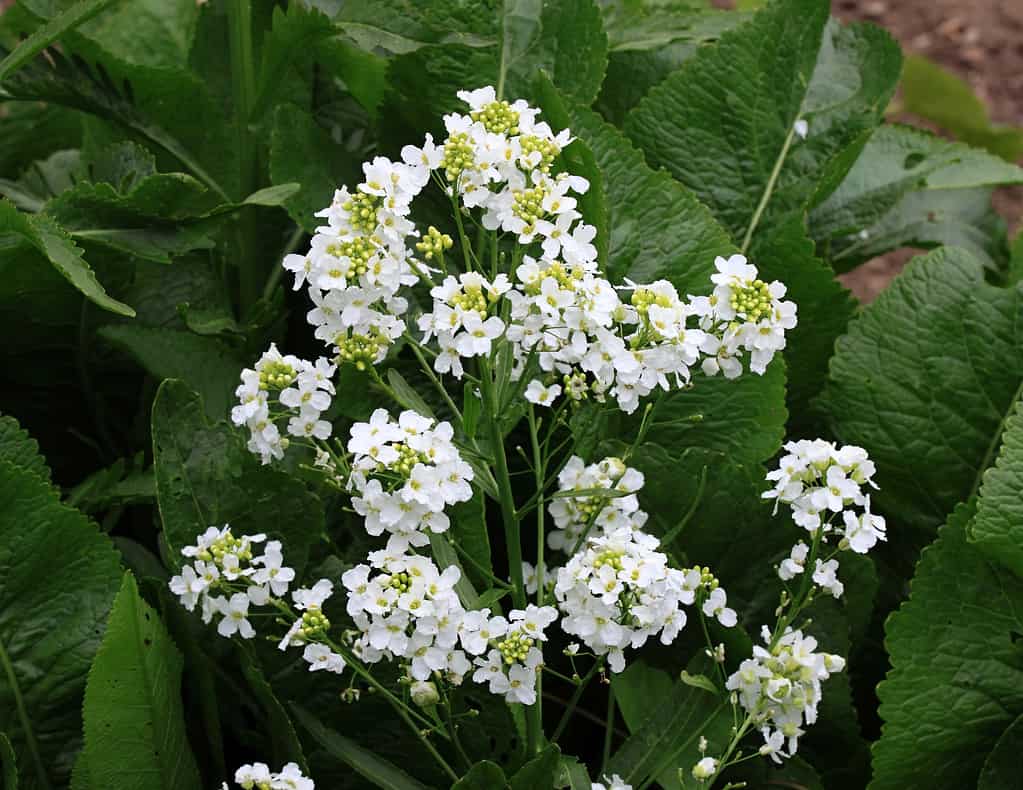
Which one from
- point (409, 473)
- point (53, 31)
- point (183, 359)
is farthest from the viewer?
point (183, 359)

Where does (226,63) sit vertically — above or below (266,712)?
above

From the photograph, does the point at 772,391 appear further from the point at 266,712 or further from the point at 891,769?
the point at 266,712

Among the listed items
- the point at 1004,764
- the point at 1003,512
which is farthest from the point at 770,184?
the point at 1004,764

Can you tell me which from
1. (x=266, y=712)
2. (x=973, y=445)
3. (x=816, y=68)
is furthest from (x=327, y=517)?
(x=816, y=68)

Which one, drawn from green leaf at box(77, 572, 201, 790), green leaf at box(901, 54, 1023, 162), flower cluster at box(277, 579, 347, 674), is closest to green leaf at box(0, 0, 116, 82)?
green leaf at box(77, 572, 201, 790)

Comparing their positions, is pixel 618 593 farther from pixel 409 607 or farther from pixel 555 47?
pixel 555 47

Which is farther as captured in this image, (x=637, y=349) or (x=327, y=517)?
(x=327, y=517)

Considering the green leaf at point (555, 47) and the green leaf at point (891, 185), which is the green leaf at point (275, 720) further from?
the green leaf at point (891, 185)

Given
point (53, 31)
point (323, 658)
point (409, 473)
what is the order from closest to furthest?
point (409, 473) → point (323, 658) → point (53, 31)

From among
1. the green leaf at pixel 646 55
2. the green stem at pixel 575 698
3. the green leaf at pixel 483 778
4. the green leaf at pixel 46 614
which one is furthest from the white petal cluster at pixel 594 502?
the green leaf at pixel 646 55
